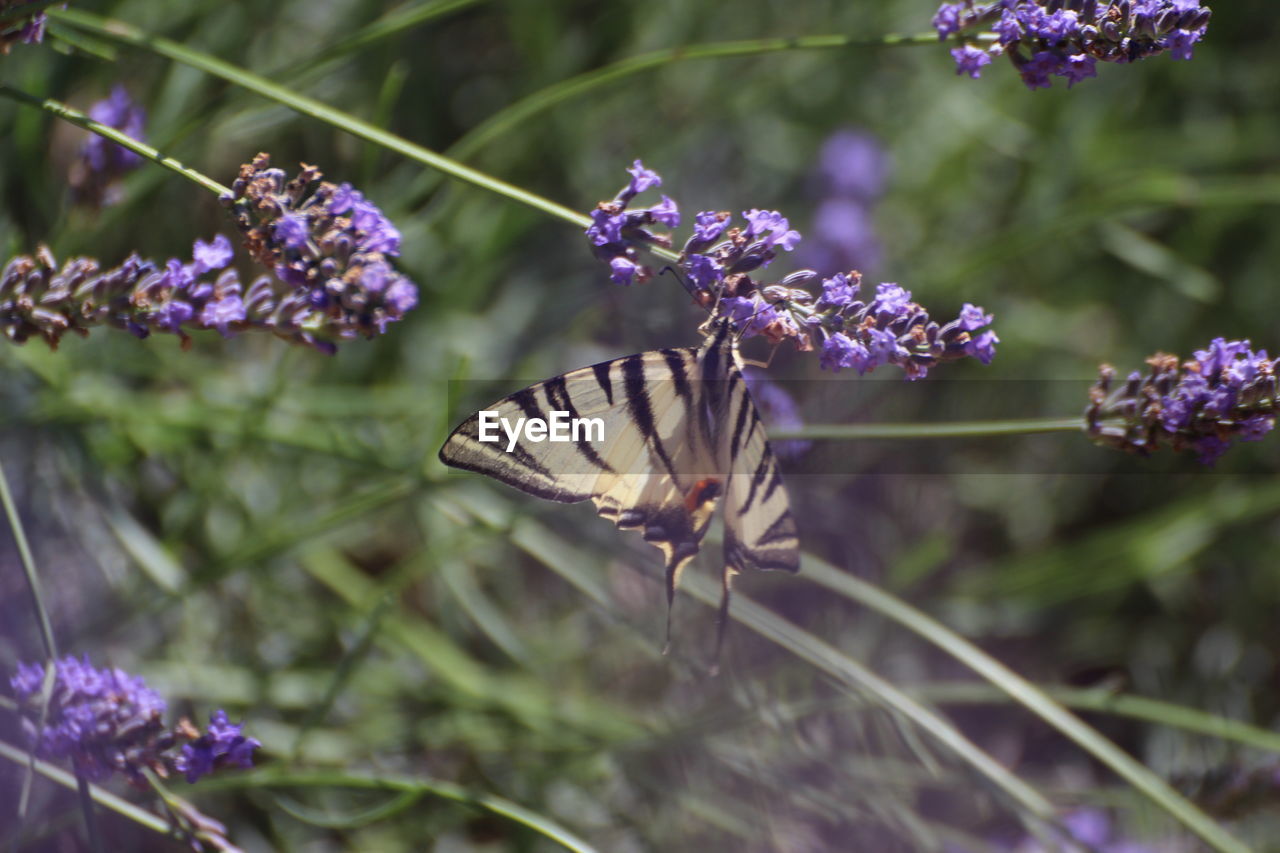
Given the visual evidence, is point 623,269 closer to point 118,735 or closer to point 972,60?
point 972,60

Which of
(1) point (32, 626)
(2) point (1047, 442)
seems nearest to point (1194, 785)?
(2) point (1047, 442)

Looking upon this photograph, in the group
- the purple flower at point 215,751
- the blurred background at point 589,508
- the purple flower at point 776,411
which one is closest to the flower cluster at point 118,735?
the purple flower at point 215,751

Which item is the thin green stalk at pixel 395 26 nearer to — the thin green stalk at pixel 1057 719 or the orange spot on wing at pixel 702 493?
the orange spot on wing at pixel 702 493

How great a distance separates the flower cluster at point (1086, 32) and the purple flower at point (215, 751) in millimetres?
900

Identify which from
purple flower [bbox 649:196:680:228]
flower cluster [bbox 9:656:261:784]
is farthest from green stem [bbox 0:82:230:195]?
flower cluster [bbox 9:656:261:784]

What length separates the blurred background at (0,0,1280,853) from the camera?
1369 mm

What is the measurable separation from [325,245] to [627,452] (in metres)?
0.32

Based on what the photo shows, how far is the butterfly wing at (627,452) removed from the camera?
815mm

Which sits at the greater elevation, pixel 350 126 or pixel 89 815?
pixel 350 126

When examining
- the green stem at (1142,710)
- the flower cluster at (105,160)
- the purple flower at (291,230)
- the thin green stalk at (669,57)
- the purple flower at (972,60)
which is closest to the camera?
the purple flower at (291,230)

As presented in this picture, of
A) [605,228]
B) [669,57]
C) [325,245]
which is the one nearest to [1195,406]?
[605,228]

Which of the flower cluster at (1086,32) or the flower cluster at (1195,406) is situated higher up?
the flower cluster at (1086,32)

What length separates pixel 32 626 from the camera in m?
1.17

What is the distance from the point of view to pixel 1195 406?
2.84ft
